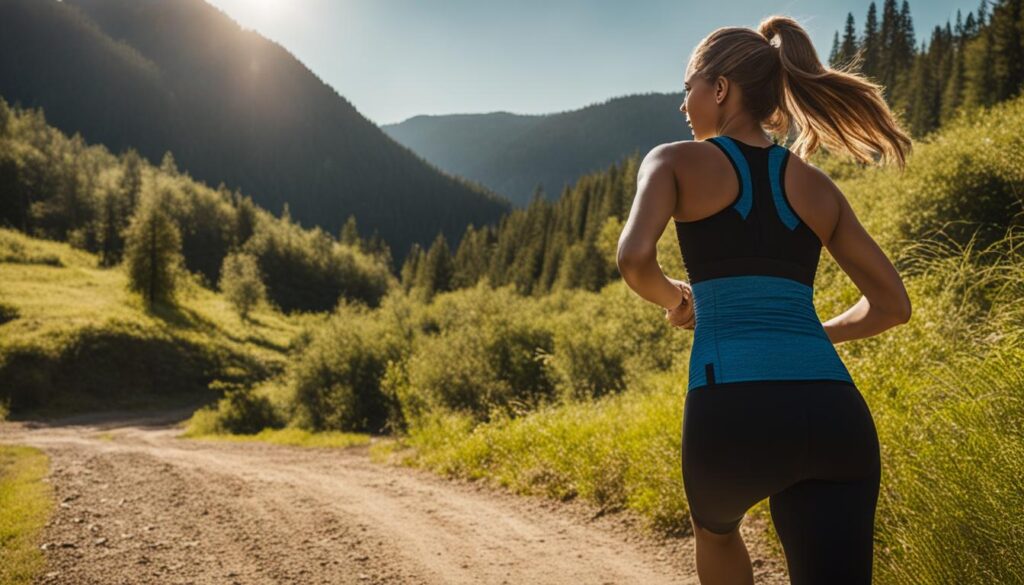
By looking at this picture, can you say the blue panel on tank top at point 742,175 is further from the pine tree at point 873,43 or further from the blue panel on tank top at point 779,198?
the pine tree at point 873,43

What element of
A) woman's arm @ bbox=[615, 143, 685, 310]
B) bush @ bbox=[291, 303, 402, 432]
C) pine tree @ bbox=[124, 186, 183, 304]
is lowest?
bush @ bbox=[291, 303, 402, 432]

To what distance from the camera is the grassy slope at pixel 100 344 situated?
109 feet

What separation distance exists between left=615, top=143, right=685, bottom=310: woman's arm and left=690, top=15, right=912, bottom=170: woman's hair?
39 centimetres

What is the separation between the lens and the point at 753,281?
157cm

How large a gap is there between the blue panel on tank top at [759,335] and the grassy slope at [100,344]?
39.4m

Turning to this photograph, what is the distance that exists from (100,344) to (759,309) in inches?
1766

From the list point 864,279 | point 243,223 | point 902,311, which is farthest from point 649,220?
point 243,223

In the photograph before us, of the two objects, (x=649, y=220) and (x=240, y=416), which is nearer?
(x=649, y=220)

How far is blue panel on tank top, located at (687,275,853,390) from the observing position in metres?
1.52

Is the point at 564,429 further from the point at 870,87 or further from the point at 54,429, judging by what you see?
the point at 54,429

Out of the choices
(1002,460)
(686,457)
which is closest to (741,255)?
(686,457)

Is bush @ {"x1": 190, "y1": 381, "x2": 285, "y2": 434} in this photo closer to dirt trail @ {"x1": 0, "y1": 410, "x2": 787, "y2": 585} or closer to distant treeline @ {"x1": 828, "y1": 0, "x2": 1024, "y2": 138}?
dirt trail @ {"x1": 0, "y1": 410, "x2": 787, "y2": 585}

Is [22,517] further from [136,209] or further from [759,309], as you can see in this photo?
[136,209]

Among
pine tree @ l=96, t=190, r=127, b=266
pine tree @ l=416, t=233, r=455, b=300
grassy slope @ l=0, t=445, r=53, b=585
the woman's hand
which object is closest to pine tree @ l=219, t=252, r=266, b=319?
pine tree @ l=96, t=190, r=127, b=266
